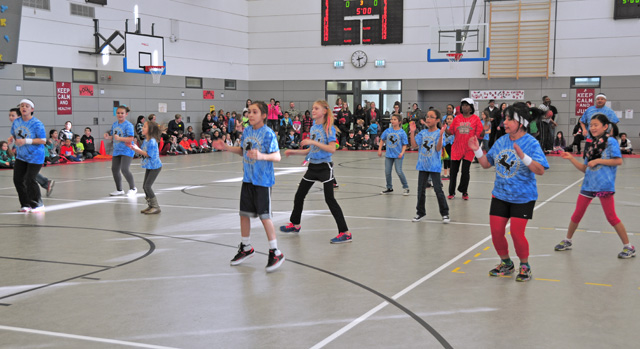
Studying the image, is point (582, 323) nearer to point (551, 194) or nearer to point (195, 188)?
point (551, 194)

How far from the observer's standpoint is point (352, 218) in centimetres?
957

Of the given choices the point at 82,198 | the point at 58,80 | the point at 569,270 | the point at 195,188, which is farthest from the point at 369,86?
the point at 569,270

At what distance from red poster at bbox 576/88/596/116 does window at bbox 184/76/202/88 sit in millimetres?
17032

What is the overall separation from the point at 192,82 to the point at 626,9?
19.0 m

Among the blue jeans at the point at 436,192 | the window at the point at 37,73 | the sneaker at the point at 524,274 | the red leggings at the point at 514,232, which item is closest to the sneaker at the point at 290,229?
the blue jeans at the point at 436,192

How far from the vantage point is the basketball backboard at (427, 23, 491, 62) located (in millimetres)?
24125

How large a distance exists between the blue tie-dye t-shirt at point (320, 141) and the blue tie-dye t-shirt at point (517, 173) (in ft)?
8.48

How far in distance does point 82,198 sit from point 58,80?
10.9 meters

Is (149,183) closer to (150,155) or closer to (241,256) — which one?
(150,155)

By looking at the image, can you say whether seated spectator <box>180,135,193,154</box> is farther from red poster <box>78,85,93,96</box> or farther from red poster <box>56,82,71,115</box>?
red poster <box>56,82,71,115</box>

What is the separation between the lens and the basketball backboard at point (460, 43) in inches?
950

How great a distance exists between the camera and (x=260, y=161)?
632 centimetres

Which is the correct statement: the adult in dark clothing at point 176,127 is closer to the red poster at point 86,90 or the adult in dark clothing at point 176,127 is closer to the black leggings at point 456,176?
the red poster at point 86,90

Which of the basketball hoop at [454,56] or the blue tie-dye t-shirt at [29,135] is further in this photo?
the basketball hoop at [454,56]
